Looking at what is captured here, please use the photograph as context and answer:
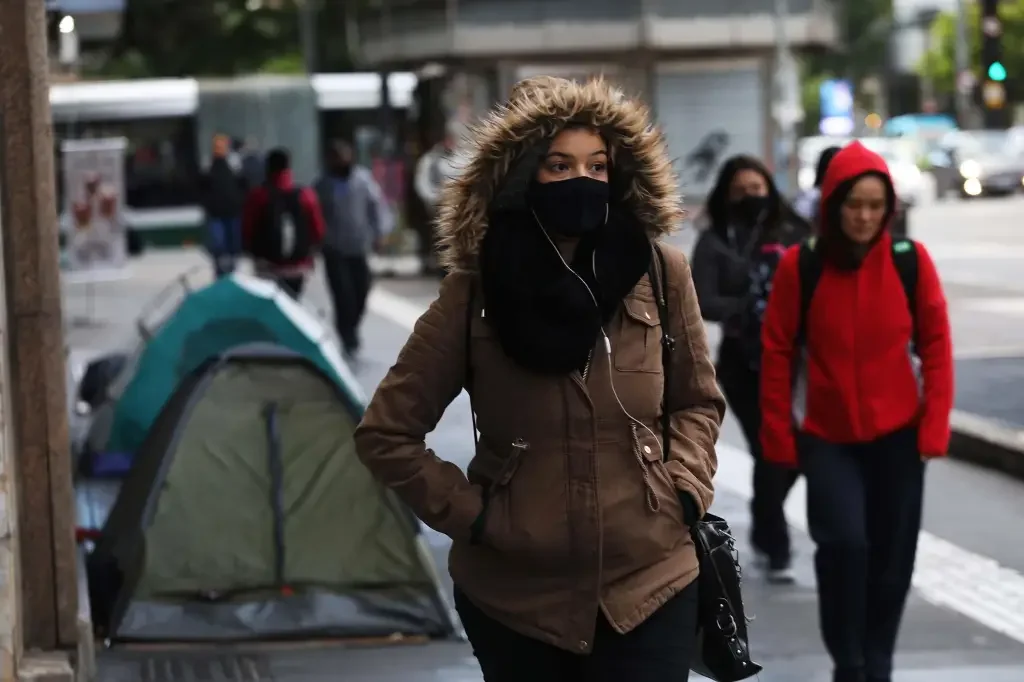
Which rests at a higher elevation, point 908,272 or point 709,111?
point 709,111

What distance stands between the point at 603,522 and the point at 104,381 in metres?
8.66

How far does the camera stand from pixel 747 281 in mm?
7488

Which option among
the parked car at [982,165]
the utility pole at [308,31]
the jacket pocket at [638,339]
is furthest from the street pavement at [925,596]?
the parked car at [982,165]

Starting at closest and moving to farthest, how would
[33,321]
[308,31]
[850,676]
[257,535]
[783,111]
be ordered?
[850,676], [33,321], [257,535], [783,111], [308,31]

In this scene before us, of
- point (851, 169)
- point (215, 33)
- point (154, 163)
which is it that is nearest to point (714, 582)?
point (851, 169)

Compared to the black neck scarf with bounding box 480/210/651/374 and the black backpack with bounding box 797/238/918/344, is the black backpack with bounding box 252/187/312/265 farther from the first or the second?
the black neck scarf with bounding box 480/210/651/374

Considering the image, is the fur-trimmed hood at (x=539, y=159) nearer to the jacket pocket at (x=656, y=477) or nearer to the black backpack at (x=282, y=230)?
the jacket pocket at (x=656, y=477)

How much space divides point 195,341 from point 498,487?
6.94 metres

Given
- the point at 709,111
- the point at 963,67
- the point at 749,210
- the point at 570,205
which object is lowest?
the point at 749,210

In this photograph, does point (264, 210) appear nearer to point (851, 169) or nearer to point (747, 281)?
point (747, 281)

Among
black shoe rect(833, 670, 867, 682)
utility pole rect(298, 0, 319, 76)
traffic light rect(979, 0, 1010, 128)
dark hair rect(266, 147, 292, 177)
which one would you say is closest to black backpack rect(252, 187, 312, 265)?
dark hair rect(266, 147, 292, 177)

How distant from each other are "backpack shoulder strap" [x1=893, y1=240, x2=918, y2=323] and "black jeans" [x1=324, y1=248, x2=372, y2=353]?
413 inches

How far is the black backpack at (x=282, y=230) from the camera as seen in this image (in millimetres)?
14992

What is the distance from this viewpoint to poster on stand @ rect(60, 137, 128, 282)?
1973 cm
